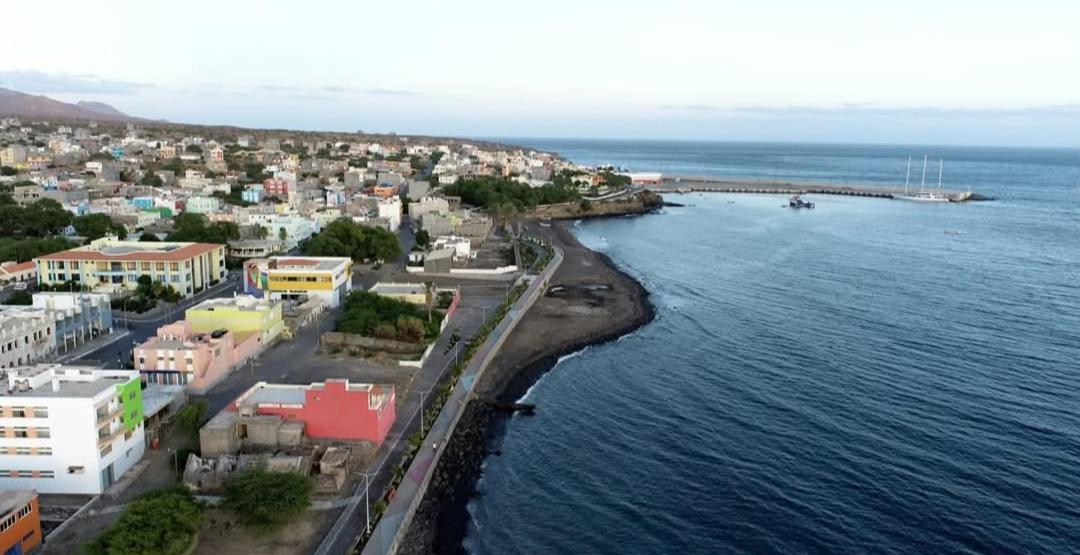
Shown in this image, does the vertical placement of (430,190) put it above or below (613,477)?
above

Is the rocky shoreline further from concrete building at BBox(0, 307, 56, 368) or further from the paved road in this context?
concrete building at BBox(0, 307, 56, 368)

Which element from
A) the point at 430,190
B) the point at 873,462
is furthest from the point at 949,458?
the point at 430,190

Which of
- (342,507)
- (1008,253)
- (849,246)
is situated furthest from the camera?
(849,246)

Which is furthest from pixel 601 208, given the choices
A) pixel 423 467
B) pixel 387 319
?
pixel 423 467

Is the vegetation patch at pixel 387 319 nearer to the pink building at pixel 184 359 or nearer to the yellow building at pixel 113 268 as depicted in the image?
the pink building at pixel 184 359

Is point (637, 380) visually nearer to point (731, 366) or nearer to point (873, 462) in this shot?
→ point (731, 366)

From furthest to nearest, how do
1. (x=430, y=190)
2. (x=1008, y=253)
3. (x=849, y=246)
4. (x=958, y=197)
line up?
1. (x=958, y=197)
2. (x=430, y=190)
3. (x=849, y=246)
4. (x=1008, y=253)

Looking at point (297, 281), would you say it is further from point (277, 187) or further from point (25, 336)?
point (277, 187)
